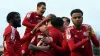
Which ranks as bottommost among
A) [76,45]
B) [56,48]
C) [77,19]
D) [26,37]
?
[26,37]

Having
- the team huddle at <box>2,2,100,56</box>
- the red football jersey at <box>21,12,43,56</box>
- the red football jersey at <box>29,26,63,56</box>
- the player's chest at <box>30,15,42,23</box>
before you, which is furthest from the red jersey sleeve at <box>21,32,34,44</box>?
the red football jersey at <box>29,26,63,56</box>

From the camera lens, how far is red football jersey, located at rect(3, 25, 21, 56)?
404 inches

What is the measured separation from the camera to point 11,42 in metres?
10.3

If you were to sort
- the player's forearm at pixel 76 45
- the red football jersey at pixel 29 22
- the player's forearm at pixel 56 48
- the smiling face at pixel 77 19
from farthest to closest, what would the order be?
the red football jersey at pixel 29 22 → the player's forearm at pixel 56 48 → the smiling face at pixel 77 19 → the player's forearm at pixel 76 45

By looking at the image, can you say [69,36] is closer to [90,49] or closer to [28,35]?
[90,49]

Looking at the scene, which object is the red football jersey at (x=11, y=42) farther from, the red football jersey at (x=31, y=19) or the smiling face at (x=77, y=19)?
the red football jersey at (x=31, y=19)

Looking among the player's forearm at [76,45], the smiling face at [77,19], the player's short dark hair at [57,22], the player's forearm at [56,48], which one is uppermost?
the smiling face at [77,19]

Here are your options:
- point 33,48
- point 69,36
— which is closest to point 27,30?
point 33,48

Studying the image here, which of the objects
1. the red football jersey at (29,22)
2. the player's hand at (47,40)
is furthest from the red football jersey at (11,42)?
the red football jersey at (29,22)

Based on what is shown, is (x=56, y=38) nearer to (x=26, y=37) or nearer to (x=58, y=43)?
(x=58, y=43)

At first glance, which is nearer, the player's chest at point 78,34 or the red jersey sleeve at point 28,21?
the player's chest at point 78,34

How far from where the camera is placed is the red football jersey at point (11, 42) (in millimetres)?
10266

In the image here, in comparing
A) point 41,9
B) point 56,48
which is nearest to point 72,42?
point 56,48

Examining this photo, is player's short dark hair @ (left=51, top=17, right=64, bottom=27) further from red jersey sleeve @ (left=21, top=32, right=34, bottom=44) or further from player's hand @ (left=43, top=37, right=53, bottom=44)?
red jersey sleeve @ (left=21, top=32, right=34, bottom=44)
